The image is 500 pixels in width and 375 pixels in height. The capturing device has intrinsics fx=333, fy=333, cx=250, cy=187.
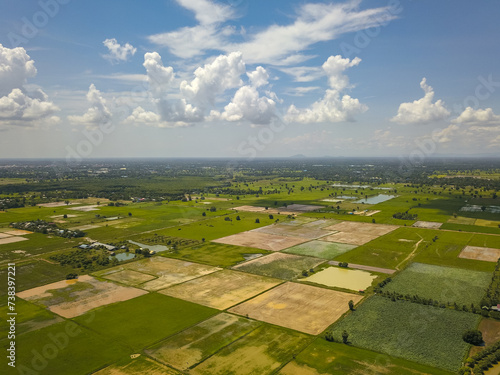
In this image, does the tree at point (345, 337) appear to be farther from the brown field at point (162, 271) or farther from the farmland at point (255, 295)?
the brown field at point (162, 271)

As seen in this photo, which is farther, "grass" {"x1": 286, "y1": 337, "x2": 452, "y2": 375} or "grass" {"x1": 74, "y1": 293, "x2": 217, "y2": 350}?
"grass" {"x1": 74, "y1": 293, "x2": 217, "y2": 350}

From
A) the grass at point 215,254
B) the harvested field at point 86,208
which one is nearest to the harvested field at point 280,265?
the grass at point 215,254

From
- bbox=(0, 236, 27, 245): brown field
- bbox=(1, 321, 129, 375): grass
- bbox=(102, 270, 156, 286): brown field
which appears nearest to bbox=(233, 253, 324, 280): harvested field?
bbox=(102, 270, 156, 286): brown field

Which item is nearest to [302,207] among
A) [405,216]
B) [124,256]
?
[405,216]

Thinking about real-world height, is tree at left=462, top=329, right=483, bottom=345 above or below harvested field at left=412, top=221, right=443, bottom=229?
below

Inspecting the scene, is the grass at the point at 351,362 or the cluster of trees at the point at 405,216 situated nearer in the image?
the grass at the point at 351,362

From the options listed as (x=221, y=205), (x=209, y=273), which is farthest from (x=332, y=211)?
(x=209, y=273)

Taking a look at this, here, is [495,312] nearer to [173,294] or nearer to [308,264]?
[308,264]

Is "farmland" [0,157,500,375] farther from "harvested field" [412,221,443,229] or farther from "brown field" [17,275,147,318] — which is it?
"harvested field" [412,221,443,229]
